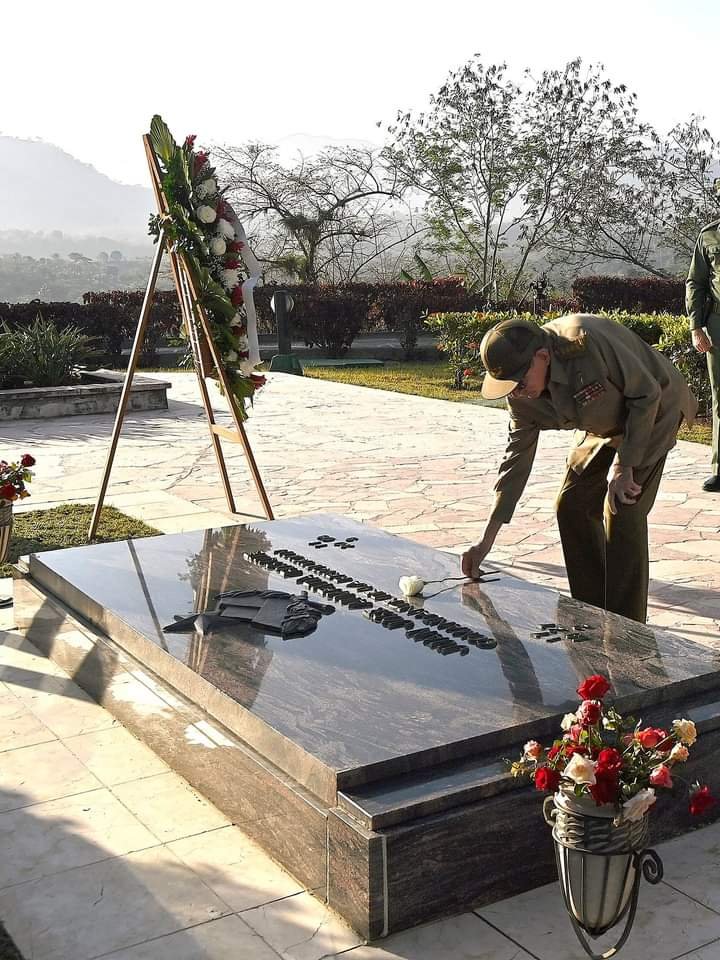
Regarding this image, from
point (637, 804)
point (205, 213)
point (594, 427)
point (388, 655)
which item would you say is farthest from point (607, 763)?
point (205, 213)

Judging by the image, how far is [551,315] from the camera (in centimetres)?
1309

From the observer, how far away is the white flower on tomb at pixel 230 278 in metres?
6.26

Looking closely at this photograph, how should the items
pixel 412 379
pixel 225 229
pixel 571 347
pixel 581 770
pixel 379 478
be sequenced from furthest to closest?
1. pixel 412 379
2. pixel 379 478
3. pixel 225 229
4. pixel 571 347
5. pixel 581 770

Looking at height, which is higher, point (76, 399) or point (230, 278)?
point (230, 278)

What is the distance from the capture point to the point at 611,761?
2.33 metres

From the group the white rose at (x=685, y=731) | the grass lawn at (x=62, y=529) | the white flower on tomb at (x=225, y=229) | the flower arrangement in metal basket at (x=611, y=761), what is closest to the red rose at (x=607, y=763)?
the flower arrangement in metal basket at (x=611, y=761)

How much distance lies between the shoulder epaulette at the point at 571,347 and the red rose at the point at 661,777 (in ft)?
5.78

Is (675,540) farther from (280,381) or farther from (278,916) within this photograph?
(280,381)

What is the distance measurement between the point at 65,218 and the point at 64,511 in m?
Answer: 86.4

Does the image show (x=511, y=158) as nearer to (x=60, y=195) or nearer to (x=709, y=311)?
(x=709, y=311)

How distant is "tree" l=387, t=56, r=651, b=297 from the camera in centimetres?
2366

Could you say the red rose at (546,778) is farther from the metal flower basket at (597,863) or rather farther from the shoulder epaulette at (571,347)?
the shoulder epaulette at (571,347)

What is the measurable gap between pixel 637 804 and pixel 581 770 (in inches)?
5.7

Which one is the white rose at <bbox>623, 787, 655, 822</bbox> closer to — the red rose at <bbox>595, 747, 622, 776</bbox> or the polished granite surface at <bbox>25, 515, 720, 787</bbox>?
the red rose at <bbox>595, 747, 622, 776</bbox>
